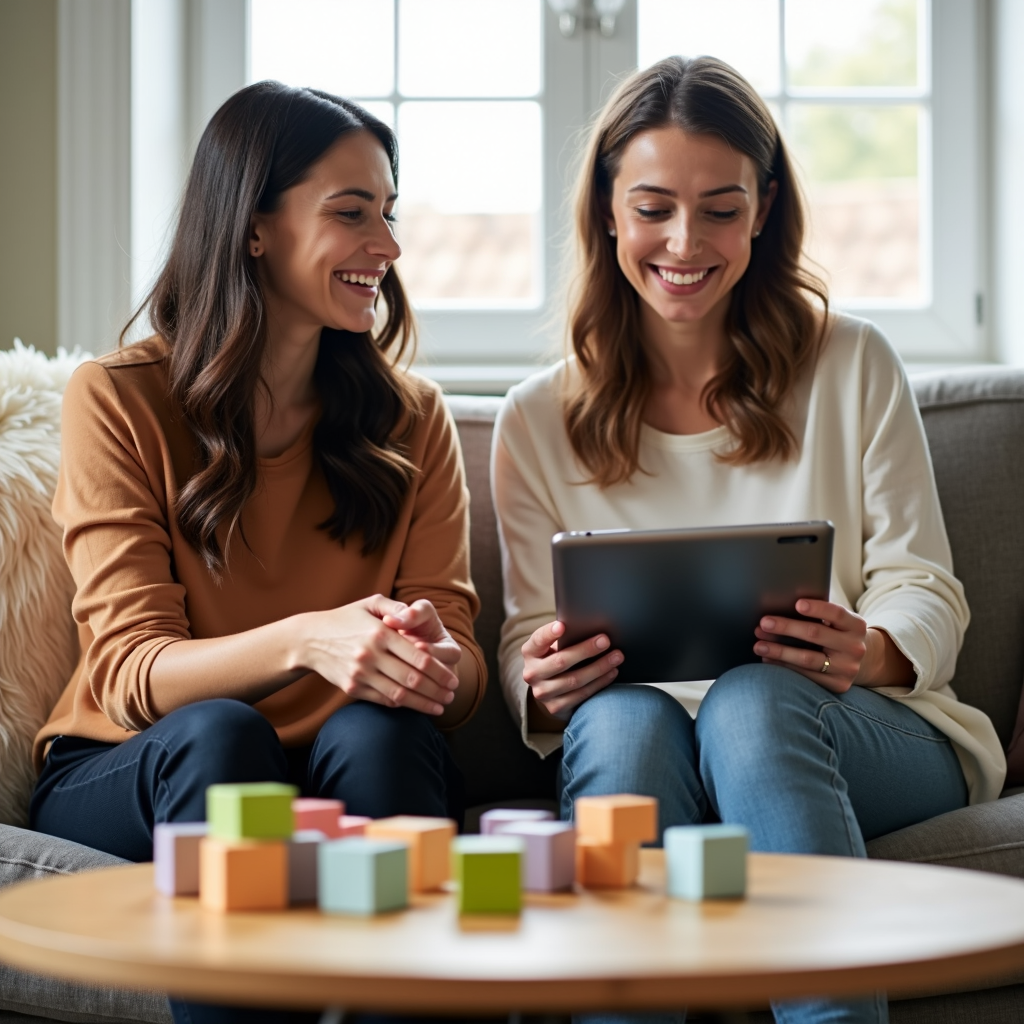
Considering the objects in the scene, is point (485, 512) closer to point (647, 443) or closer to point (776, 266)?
point (647, 443)

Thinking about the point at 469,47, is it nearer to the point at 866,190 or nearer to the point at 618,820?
the point at 866,190

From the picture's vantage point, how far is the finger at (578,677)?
1.36 m

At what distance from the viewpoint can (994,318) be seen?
2.53 meters

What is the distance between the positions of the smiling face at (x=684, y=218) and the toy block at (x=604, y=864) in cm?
97

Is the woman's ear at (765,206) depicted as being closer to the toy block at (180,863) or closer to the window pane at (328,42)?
the window pane at (328,42)

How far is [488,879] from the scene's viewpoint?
0.75 meters

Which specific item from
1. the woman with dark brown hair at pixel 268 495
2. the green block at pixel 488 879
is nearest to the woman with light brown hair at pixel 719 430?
the woman with dark brown hair at pixel 268 495

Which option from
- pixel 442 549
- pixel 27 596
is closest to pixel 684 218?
pixel 442 549

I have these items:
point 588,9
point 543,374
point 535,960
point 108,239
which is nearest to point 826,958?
point 535,960

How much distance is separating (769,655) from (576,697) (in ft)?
0.68

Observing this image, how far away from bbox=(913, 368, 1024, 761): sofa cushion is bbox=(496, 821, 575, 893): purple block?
1080mm

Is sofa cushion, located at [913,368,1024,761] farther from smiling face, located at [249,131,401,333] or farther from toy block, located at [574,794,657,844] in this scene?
toy block, located at [574,794,657,844]

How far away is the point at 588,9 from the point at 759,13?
337mm

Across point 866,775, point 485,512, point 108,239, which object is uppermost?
point 108,239
